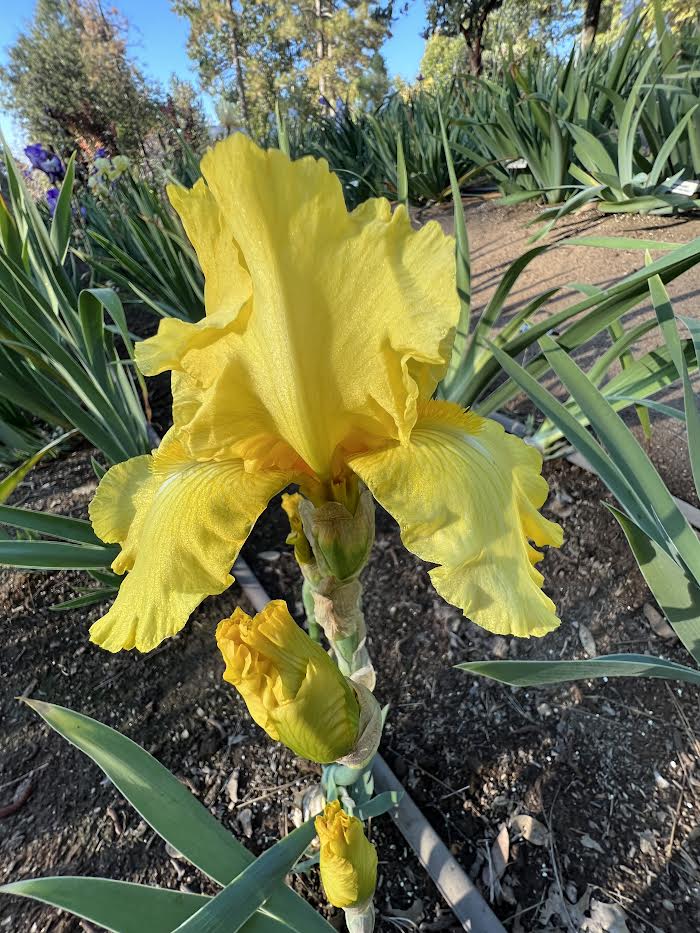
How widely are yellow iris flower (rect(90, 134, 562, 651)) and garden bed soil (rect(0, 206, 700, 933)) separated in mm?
802

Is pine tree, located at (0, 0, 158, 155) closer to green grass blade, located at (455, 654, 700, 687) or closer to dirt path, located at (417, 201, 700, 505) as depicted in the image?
dirt path, located at (417, 201, 700, 505)

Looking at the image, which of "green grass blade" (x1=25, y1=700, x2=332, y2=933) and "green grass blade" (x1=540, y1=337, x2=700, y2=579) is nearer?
"green grass blade" (x1=25, y1=700, x2=332, y2=933)

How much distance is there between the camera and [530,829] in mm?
1063

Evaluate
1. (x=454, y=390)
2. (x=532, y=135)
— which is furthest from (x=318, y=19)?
(x=454, y=390)

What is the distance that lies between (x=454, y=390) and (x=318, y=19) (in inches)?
1151

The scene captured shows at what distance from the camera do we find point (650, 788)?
3.60 ft

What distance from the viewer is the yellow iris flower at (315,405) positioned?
0.50m

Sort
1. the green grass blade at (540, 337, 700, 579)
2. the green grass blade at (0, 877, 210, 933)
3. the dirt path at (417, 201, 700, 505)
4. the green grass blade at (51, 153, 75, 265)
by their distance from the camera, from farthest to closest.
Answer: the dirt path at (417, 201, 700, 505), the green grass blade at (51, 153, 75, 265), the green grass blade at (540, 337, 700, 579), the green grass blade at (0, 877, 210, 933)

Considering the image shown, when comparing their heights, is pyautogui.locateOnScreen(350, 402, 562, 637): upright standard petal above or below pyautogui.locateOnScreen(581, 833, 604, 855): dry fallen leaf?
above

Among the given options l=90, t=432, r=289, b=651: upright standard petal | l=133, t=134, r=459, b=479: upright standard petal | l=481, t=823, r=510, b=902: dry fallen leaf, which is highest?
l=133, t=134, r=459, b=479: upright standard petal

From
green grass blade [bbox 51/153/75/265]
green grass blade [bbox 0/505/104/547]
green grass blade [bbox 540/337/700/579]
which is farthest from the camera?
green grass blade [bbox 51/153/75/265]

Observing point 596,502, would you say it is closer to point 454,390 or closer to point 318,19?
point 454,390

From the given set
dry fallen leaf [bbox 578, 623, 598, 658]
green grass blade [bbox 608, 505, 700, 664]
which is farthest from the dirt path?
green grass blade [bbox 608, 505, 700, 664]

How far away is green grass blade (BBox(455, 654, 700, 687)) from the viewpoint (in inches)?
27.3
